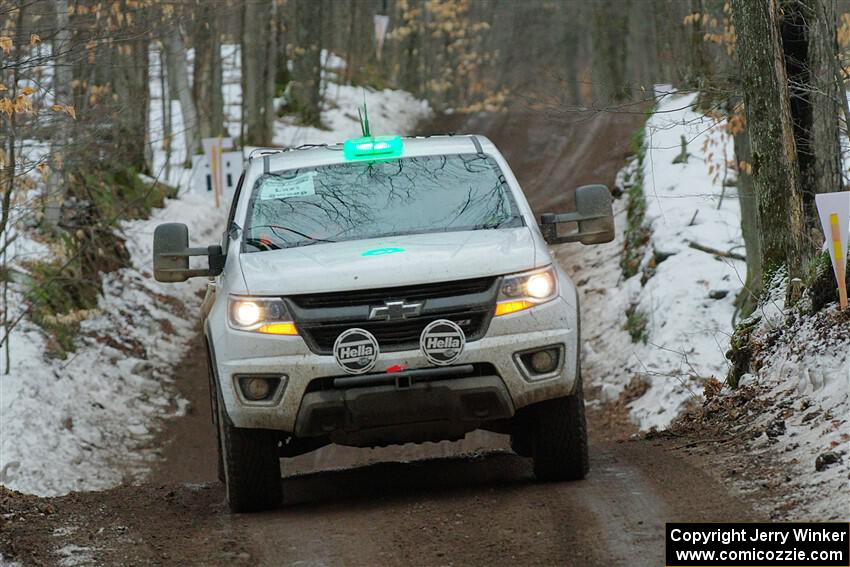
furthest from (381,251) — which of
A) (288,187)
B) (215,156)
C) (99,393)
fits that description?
(215,156)

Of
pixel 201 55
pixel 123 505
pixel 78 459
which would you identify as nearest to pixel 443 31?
pixel 201 55

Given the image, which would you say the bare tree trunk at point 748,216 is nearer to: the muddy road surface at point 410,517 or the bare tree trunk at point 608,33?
the muddy road surface at point 410,517

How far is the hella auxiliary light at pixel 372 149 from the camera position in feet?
28.0

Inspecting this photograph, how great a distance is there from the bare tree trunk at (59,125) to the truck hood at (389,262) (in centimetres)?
423

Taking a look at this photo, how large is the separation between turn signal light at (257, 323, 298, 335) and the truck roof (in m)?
1.75

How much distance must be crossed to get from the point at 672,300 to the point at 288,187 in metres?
9.01

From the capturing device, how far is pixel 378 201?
8.11 metres

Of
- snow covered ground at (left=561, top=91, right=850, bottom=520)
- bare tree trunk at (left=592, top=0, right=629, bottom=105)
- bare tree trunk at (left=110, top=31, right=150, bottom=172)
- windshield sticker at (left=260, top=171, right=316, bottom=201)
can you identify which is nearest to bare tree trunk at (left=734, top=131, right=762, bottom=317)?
snow covered ground at (left=561, top=91, right=850, bottom=520)

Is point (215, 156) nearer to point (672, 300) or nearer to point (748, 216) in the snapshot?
point (672, 300)

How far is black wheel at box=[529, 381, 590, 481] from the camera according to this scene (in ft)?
24.9

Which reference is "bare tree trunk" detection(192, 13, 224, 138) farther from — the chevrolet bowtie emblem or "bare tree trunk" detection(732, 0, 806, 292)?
the chevrolet bowtie emblem

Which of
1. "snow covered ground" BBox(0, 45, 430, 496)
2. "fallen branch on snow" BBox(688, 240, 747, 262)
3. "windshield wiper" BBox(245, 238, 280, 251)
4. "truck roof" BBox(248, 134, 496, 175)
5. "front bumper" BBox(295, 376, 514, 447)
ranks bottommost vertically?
"snow covered ground" BBox(0, 45, 430, 496)

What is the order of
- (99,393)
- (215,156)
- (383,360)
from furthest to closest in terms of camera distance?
(215,156) < (99,393) < (383,360)

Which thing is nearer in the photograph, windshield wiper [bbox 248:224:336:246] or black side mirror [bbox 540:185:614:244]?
windshield wiper [bbox 248:224:336:246]
